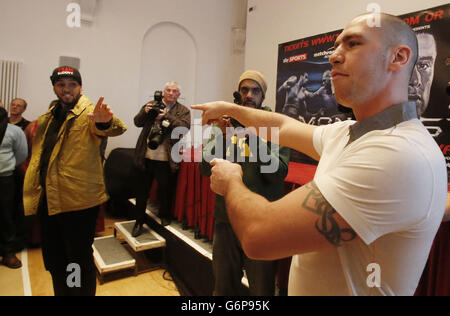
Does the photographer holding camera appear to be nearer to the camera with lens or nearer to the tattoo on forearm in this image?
the camera with lens

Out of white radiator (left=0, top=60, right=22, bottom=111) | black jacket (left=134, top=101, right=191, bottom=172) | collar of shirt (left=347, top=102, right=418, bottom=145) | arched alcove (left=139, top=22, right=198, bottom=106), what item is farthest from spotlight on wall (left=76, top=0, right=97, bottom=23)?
collar of shirt (left=347, top=102, right=418, bottom=145)

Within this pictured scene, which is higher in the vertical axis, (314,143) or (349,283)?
(314,143)

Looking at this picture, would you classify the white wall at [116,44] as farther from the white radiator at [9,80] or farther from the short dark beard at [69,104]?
the short dark beard at [69,104]

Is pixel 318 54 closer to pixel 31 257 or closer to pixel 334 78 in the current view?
pixel 334 78

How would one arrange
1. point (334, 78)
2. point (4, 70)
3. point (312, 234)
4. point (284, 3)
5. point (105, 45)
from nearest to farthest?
point (312, 234), point (334, 78), point (4, 70), point (284, 3), point (105, 45)

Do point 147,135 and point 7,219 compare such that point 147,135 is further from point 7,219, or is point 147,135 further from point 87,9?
point 87,9

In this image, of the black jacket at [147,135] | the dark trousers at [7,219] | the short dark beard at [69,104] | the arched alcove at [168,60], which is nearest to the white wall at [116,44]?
the arched alcove at [168,60]

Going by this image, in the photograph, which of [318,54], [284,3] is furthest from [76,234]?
[284,3]

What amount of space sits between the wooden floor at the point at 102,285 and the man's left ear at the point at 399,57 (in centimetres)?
230

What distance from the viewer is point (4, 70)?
3.63m

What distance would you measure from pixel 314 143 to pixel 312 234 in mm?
432

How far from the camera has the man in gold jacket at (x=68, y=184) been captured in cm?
157

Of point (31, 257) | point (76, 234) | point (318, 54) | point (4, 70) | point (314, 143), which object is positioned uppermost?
point (318, 54)

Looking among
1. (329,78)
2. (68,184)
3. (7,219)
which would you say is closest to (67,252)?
(68,184)
